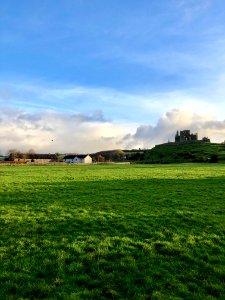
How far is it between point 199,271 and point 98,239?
17.3 feet

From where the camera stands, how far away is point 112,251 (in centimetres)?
1512

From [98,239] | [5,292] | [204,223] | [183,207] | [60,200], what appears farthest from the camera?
[60,200]

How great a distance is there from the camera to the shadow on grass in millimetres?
11844

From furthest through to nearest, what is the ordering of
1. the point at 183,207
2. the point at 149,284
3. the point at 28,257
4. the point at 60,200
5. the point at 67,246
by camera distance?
the point at 60,200, the point at 183,207, the point at 67,246, the point at 28,257, the point at 149,284

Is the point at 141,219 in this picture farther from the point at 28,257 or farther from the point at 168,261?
the point at 28,257

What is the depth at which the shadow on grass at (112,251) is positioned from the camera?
1184cm

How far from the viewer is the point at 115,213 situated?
74.7 feet

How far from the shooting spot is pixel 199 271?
44.2 feet

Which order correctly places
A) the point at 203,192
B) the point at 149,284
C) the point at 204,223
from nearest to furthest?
the point at 149,284, the point at 204,223, the point at 203,192

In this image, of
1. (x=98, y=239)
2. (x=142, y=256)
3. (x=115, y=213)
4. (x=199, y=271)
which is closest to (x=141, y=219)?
(x=115, y=213)

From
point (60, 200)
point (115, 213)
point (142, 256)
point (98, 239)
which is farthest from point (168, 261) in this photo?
point (60, 200)

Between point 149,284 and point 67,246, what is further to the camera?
point 67,246

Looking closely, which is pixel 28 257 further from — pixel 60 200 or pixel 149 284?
pixel 60 200

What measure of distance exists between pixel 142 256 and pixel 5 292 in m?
5.88
